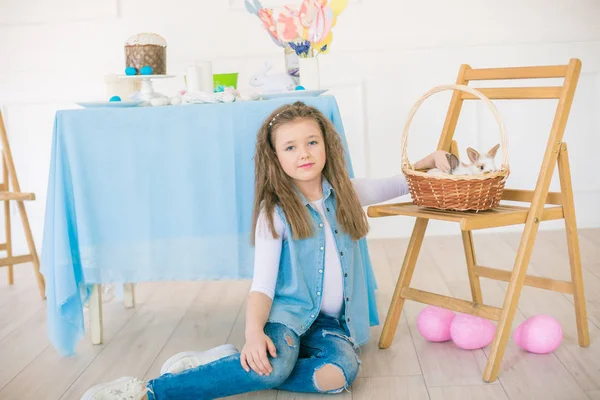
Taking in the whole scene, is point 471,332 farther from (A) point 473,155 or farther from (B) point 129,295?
(B) point 129,295

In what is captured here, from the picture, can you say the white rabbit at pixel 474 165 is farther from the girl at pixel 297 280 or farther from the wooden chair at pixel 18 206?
the wooden chair at pixel 18 206

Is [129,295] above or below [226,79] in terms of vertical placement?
below

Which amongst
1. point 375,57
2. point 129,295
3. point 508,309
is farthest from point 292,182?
point 375,57

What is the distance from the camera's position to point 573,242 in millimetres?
2002

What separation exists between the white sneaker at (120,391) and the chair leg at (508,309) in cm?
83

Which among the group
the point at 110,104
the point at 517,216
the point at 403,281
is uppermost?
the point at 110,104

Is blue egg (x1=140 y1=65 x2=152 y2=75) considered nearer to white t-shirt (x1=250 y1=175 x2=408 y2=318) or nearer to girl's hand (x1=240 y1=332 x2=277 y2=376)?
white t-shirt (x1=250 y1=175 x2=408 y2=318)

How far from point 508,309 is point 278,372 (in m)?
0.58

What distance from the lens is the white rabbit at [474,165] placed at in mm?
1851

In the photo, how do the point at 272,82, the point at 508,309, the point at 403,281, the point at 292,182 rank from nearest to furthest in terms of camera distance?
the point at 508,309 → the point at 292,182 → the point at 403,281 → the point at 272,82

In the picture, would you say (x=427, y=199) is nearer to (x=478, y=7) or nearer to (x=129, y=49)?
(x=129, y=49)

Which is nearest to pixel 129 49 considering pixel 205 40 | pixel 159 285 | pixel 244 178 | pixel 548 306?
pixel 244 178

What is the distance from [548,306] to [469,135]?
4.61ft

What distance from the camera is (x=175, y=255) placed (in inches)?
86.3
